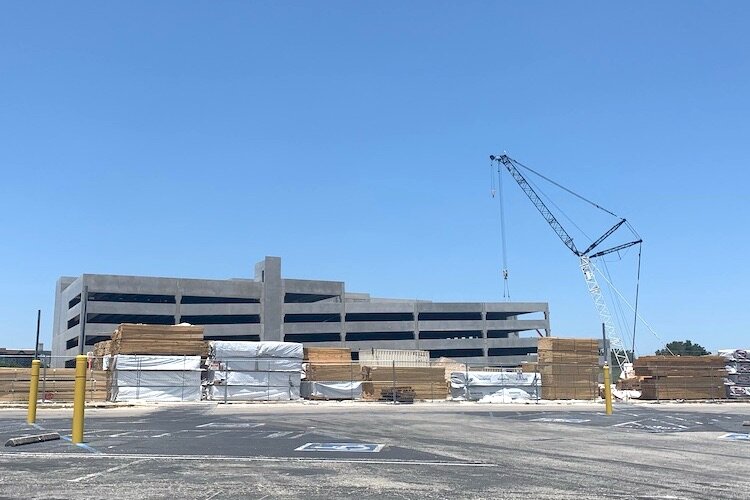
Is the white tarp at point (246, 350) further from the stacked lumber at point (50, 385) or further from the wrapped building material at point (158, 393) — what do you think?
the stacked lumber at point (50, 385)

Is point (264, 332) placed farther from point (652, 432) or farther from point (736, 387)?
point (652, 432)

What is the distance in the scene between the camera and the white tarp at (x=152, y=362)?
32.2m

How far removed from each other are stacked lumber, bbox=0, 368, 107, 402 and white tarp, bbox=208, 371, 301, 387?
512cm

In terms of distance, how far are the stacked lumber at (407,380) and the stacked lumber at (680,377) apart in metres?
12.1

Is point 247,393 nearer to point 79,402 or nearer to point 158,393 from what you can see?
point 158,393

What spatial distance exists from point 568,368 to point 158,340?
21.4 meters

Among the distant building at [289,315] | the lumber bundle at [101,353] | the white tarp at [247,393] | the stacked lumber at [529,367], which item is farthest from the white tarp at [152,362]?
the distant building at [289,315]

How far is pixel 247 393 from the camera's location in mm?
34281

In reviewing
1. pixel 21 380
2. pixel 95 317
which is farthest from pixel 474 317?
pixel 21 380

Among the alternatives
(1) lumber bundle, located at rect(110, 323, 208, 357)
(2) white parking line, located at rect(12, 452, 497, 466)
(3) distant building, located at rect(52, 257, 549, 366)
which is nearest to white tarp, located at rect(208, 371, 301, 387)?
(1) lumber bundle, located at rect(110, 323, 208, 357)

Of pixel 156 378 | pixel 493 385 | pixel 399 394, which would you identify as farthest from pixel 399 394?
pixel 156 378

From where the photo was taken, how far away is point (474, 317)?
109m

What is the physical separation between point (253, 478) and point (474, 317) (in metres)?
102

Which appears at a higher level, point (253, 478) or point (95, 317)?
point (95, 317)
